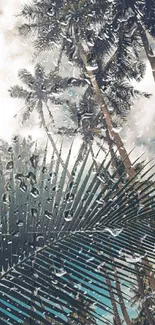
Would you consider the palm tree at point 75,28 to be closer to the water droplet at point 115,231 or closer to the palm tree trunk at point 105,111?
the palm tree trunk at point 105,111

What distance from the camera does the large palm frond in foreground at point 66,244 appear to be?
2098 millimetres

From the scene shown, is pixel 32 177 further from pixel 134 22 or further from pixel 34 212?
pixel 134 22

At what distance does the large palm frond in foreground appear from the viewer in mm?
2098

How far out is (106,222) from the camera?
8.29ft

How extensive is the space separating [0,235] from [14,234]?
0.08 meters

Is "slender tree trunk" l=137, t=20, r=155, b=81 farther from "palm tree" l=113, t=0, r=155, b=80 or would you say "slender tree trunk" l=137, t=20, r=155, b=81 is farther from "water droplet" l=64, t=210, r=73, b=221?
"water droplet" l=64, t=210, r=73, b=221

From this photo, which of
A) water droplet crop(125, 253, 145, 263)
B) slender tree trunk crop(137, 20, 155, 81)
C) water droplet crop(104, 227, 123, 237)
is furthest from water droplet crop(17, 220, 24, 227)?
slender tree trunk crop(137, 20, 155, 81)

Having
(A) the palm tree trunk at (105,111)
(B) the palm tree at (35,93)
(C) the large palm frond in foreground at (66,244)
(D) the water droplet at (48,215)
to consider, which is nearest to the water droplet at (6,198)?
(C) the large palm frond in foreground at (66,244)

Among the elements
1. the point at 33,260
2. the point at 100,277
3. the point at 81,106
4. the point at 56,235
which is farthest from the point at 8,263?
the point at 81,106

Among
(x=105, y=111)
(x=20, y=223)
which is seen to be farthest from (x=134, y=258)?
(x=105, y=111)

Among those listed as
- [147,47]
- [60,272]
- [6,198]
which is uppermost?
[147,47]

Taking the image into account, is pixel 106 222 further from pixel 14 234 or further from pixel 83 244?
pixel 14 234

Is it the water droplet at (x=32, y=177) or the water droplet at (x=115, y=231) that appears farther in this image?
the water droplet at (x=32, y=177)

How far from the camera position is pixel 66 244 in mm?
2406
